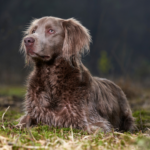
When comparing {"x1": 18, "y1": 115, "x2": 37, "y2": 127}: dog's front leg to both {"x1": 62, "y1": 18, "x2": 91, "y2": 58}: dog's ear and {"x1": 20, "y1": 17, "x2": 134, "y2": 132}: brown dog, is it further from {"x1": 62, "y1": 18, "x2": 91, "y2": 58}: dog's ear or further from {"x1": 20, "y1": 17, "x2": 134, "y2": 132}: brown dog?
{"x1": 62, "y1": 18, "x2": 91, "y2": 58}: dog's ear

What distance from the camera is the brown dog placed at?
3436mm

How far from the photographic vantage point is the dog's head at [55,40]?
11.3ft

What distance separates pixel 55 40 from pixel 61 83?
0.62 meters

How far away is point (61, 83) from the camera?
3.54 m

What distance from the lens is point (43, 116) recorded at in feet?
11.5

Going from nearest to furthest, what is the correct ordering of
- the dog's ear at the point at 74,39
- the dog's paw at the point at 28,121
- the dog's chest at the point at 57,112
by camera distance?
1. the dog's chest at the point at 57,112
2. the dog's paw at the point at 28,121
3. the dog's ear at the point at 74,39

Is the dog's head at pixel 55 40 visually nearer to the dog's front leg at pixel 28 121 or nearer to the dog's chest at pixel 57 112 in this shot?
the dog's chest at pixel 57 112

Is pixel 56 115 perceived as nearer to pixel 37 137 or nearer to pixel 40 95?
pixel 40 95

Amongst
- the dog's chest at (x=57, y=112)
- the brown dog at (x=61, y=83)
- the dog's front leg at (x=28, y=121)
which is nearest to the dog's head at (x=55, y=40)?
the brown dog at (x=61, y=83)

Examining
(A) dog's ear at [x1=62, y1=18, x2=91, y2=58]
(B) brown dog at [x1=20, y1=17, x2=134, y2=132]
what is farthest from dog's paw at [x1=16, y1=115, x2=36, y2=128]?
(A) dog's ear at [x1=62, y1=18, x2=91, y2=58]

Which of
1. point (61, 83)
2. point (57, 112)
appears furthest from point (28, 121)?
point (61, 83)

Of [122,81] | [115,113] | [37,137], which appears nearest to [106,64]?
[122,81]

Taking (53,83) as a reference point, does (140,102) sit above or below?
below

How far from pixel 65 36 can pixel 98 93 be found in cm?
98
